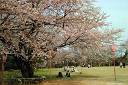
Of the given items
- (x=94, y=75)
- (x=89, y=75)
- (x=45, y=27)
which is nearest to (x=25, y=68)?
(x=45, y=27)

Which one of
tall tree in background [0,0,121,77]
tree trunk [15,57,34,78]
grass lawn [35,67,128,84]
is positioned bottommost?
grass lawn [35,67,128,84]

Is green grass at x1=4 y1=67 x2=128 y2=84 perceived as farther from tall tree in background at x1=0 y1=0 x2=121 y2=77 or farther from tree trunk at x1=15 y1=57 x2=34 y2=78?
tall tree in background at x1=0 y1=0 x2=121 y2=77

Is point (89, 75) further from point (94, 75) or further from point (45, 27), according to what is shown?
point (45, 27)

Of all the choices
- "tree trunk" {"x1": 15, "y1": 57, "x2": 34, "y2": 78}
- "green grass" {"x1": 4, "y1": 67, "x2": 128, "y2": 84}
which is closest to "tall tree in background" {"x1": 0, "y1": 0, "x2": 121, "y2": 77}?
"tree trunk" {"x1": 15, "y1": 57, "x2": 34, "y2": 78}

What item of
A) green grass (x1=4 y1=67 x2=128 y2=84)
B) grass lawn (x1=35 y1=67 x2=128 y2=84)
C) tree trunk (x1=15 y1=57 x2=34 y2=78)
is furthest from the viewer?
grass lawn (x1=35 y1=67 x2=128 y2=84)

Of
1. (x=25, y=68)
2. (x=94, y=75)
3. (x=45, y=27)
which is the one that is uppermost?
(x=45, y=27)

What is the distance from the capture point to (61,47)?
84.9 ft

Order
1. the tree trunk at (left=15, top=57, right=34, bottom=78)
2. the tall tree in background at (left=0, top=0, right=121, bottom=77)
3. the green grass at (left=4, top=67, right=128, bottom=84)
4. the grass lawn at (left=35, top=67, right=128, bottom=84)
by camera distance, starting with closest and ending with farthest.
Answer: the tall tree in background at (left=0, top=0, right=121, bottom=77)
the tree trunk at (left=15, top=57, right=34, bottom=78)
the green grass at (left=4, top=67, right=128, bottom=84)
the grass lawn at (left=35, top=67, right=128, bottom=84)

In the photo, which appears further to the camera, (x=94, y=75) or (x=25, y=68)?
(x=94, y=75)

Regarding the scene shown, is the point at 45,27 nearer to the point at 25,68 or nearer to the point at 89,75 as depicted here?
the point at 25,68

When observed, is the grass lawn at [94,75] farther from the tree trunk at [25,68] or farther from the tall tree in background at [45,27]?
the tall tree in background at [45,27]

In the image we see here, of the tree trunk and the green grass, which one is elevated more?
the tree trunk

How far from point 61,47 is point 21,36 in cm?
431

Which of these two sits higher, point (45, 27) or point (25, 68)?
point (45, 27)
